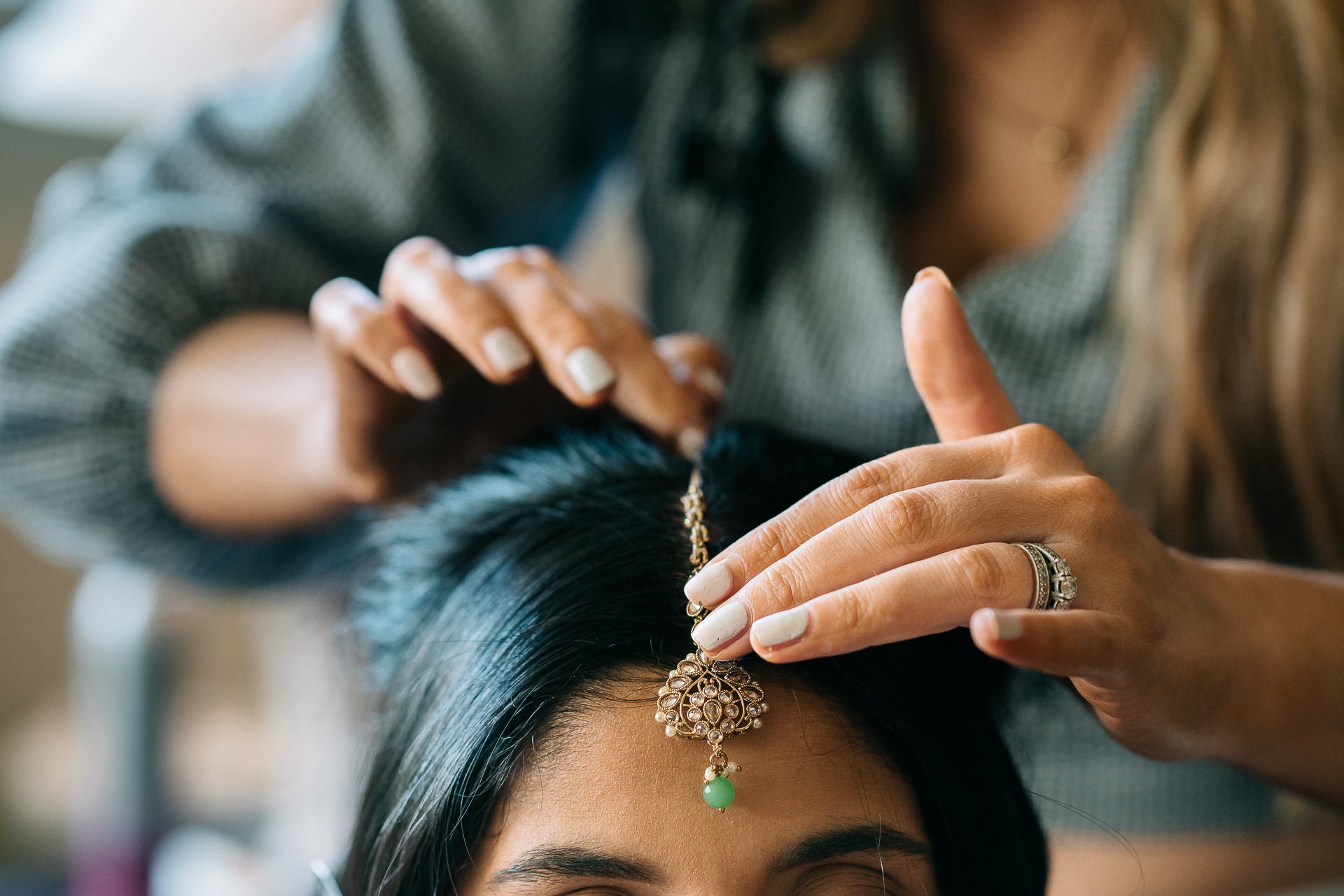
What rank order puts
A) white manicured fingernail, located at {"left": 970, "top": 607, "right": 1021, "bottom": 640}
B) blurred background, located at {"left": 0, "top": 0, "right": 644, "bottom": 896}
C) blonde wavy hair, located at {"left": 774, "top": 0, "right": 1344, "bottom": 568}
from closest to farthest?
white manicured fingernail, located at {"left": 970, "top": 607, "right": 1021, "bottom": 640}, blonde wavy hair, located at {"left": 774, "top": 0, "right": 1344, "bottom": 568}, blurred background, located at {"left": 0, "top": 0, "right": 644, "bottom": 896}

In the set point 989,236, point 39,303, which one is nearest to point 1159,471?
point 989,236

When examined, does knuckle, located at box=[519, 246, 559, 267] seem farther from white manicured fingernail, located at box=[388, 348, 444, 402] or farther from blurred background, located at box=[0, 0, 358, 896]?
blurred background, located at box=[0, 0, 358, 896]

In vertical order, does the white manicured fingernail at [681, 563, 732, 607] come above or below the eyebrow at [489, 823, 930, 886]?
above

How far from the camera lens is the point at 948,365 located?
0.46 metres

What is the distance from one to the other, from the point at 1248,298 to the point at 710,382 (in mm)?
464

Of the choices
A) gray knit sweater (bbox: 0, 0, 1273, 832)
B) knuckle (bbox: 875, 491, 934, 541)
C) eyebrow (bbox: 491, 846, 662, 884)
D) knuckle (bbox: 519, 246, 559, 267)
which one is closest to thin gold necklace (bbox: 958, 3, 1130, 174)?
gray knit sweater (bbox: 0, 0, 1273, 832)

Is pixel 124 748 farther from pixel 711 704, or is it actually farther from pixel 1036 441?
pixel 1036 441

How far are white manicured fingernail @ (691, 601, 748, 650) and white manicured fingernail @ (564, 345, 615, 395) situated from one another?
168mm

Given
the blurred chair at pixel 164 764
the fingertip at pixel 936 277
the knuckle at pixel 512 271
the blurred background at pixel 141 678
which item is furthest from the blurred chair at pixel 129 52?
the fingertip at pixel 936 277

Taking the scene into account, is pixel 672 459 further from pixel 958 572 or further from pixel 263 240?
pixel 263 240

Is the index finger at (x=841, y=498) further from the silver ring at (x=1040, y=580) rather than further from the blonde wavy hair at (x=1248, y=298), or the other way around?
the blonde wavy hair at (x=1248, y=298)

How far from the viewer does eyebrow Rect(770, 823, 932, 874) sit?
1.42 ft

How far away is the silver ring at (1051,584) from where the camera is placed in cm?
40

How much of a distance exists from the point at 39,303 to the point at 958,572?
78 centimetres
